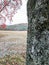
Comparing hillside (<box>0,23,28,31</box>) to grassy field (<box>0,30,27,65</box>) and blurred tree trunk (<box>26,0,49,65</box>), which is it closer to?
grassy field (<box>0,30,27,65</box>)

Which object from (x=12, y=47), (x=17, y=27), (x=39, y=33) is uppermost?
(x=39, y=33)

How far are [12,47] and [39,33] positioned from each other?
14484mm

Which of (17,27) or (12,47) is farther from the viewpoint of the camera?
(17,27)

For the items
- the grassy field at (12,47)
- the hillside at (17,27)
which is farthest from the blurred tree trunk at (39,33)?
the hillside at (17,27)

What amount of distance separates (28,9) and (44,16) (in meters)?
0.22

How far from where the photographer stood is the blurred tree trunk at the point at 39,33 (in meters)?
1.96

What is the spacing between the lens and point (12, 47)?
1641cm

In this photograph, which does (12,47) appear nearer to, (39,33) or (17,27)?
(17,27)

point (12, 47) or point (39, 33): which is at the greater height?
point (39, 33)

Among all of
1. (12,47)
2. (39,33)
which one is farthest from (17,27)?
(39,33)

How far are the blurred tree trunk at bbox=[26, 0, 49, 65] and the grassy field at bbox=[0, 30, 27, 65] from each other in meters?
10.8

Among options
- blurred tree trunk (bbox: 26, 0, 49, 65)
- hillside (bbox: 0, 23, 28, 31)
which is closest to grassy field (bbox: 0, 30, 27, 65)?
hillside (bbox: 0, 23, 28, 31)

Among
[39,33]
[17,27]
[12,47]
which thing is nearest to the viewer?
[39,33]

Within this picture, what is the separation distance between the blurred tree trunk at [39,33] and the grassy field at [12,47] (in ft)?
35.3
